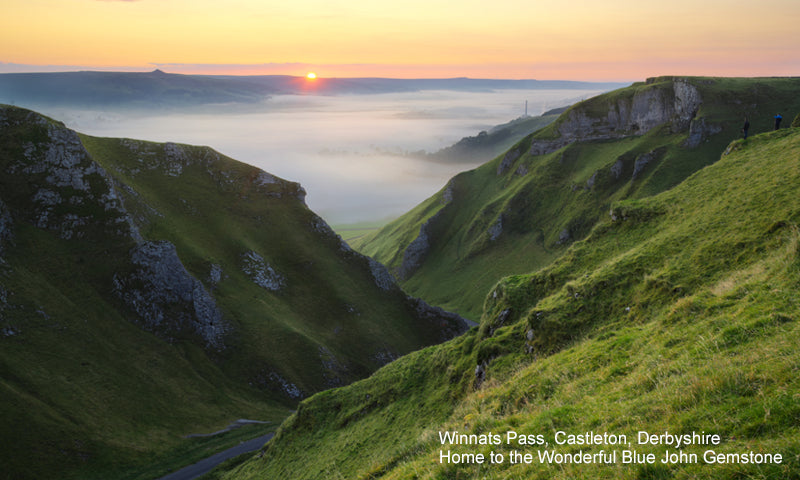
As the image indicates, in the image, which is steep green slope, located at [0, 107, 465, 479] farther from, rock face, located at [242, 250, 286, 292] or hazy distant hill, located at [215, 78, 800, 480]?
hazy distant hill, located at [215, 78, 800, 480]

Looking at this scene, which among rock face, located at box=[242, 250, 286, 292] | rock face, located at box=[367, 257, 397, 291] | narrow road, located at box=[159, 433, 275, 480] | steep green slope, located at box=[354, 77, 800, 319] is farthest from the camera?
steep green slope, located at box=[354, 77, 800, 319]

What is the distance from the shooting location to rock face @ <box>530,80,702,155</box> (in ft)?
478

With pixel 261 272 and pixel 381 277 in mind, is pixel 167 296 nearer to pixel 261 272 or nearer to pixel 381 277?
pixel 261 272

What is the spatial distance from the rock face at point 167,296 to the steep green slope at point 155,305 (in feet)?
0.73

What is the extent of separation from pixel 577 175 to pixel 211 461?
14966 cm

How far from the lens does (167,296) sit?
7431 centimetres

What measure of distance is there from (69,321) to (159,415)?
62.9ft

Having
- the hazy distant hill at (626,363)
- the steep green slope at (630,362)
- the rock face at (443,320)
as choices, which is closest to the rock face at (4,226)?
the hazy distant hill at (626,363)

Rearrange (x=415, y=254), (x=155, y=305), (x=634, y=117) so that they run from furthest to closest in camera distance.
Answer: (x=415, y=254) < (x=634, y=117) < (x=155, y=305)

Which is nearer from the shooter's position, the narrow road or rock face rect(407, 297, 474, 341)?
the narrow road

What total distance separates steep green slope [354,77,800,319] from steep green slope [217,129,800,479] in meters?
101

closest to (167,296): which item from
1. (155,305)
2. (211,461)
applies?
(155,305)

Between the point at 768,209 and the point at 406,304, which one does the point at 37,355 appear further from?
the point at 768,209

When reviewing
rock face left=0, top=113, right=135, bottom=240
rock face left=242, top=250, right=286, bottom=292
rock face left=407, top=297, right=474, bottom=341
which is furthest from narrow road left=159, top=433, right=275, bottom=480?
rock face left=407, top=297, right=474, bottom=341
